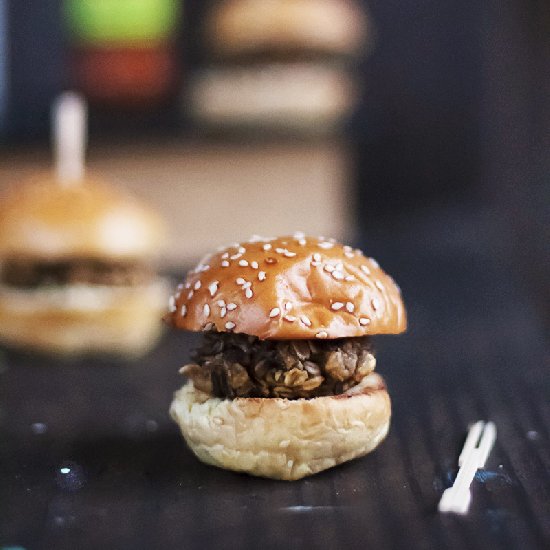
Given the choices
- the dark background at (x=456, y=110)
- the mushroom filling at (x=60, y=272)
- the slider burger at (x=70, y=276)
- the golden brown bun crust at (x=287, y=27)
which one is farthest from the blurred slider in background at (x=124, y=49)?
the mushroom filling at (x=60, y=272)

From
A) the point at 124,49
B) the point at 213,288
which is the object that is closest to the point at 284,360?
the point at 213,288

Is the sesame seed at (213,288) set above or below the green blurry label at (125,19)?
above

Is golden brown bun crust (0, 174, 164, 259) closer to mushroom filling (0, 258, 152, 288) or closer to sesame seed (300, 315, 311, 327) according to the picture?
mushroom filling (0, 258, 152, 288)

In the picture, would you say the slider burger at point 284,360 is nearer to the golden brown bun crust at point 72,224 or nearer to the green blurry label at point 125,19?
the golden brown bun crust at point 72,224

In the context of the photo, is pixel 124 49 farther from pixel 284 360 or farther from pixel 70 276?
pixel 284 360

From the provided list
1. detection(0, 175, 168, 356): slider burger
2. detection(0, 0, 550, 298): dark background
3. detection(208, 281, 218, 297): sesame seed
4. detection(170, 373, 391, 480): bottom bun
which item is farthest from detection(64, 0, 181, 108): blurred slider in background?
detection(170, 373, 391, 480): bottom bun
